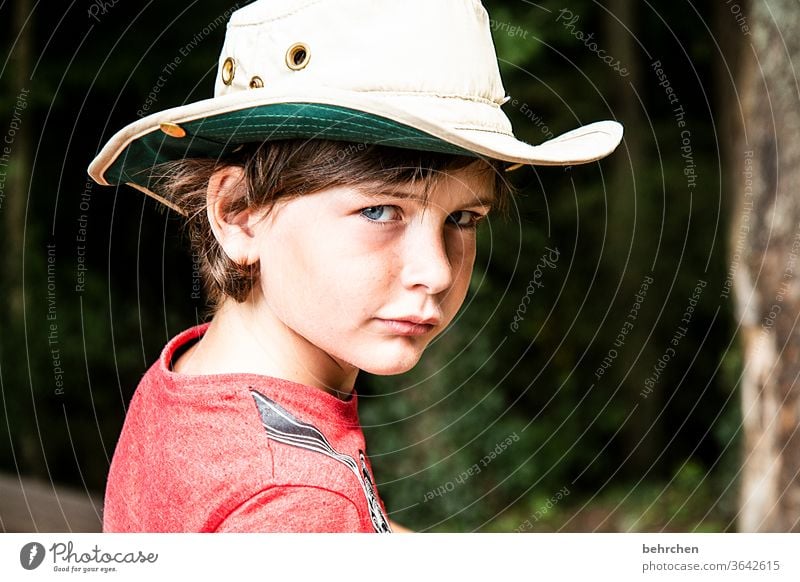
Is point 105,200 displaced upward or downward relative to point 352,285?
upward

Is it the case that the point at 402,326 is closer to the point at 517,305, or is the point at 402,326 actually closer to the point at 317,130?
the point at 317,130

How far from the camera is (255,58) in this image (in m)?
0.94

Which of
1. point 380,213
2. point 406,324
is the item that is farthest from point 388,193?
point 406,324

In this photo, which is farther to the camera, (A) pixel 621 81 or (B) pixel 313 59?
(A) pixel 621 81

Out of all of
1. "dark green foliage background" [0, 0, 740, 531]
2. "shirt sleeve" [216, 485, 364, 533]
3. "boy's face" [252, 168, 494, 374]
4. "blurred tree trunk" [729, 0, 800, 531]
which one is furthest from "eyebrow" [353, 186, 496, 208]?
"dark green foliage background" [0, 0, 740, 531]

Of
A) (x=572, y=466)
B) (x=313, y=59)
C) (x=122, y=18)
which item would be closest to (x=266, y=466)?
(x=313, y=59)

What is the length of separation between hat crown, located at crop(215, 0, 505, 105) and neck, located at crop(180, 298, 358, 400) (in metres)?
0.22

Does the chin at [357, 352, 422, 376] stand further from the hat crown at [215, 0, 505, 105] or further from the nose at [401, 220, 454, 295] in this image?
the hat crown at [215, 0, 505, 105]

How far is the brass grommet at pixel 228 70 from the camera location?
38.0 inches

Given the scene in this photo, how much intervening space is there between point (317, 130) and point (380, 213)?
9cm

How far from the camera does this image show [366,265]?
895 millimetres

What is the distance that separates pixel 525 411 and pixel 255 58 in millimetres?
3456

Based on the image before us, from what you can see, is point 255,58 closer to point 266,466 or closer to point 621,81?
point 266,466

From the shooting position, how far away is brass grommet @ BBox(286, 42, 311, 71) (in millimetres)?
906
